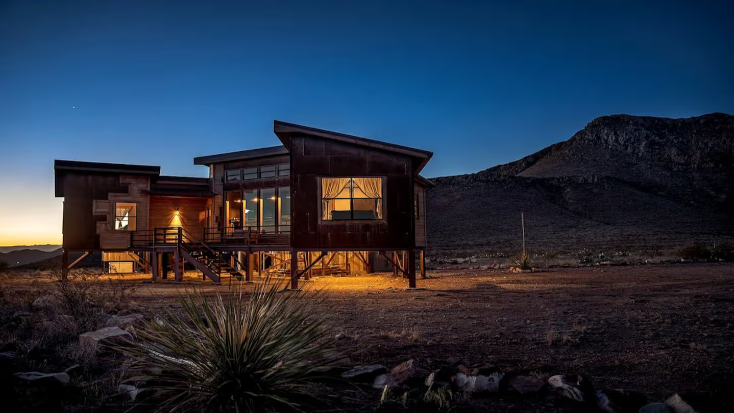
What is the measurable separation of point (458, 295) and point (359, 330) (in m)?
6.56

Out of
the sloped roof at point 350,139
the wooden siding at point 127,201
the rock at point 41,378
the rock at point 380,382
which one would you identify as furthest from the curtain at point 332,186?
the rock at point 41,378

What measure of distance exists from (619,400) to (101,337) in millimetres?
7286

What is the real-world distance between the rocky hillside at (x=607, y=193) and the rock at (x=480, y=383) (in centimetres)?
4018

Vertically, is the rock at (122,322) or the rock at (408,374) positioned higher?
the rock at (122,322)

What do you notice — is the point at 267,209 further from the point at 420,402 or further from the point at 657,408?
the point at 657,408

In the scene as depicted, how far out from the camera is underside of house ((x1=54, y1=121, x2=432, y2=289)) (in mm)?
17375

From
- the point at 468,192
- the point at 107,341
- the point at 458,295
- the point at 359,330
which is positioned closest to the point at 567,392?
the point at 359,330

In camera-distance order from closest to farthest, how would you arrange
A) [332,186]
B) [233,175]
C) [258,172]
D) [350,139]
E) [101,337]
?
[101,337] → [350,139] → [332,186] → [258,172] → [233,175]

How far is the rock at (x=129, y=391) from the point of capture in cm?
519

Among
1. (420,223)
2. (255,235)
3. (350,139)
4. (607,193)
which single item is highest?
(607,193)

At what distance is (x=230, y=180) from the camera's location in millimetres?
25266

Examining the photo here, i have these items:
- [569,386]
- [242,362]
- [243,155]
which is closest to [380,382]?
[242,362]

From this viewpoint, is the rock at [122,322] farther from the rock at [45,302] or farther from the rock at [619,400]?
the rock at [619,400]

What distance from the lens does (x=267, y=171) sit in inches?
946
